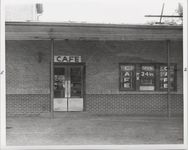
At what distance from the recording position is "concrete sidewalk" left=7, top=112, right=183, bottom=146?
8613 mm

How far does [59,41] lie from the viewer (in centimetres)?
1456

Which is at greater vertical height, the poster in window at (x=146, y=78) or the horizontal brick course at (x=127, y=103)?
the poster in window at (x=146, y=78)

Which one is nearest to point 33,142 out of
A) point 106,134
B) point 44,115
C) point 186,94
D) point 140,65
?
point 106,134

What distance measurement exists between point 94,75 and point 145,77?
202cm

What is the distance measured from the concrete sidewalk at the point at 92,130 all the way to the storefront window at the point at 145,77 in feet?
4.52

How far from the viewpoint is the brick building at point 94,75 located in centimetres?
1445

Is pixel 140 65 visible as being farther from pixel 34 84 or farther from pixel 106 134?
pixel 106 134

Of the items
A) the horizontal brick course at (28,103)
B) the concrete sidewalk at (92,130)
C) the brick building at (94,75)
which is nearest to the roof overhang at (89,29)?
the brick building at (94,75)

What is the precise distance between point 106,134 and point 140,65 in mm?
5742

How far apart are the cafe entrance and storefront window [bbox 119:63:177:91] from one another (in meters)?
1.64

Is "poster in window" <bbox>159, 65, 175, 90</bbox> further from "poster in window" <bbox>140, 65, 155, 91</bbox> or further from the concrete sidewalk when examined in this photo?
the concrete sidewalk

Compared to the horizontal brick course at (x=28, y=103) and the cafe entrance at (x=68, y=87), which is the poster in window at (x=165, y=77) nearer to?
the cafe entrance at (x=68, y=87)

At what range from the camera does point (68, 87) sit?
15.0 m

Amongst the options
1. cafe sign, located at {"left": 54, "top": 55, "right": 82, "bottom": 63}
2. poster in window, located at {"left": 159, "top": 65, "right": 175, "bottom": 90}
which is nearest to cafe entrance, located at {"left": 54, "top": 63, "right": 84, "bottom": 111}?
cafe sign, located at {"left": 54, "top": 55, "right": 82, "bottom": 63}
